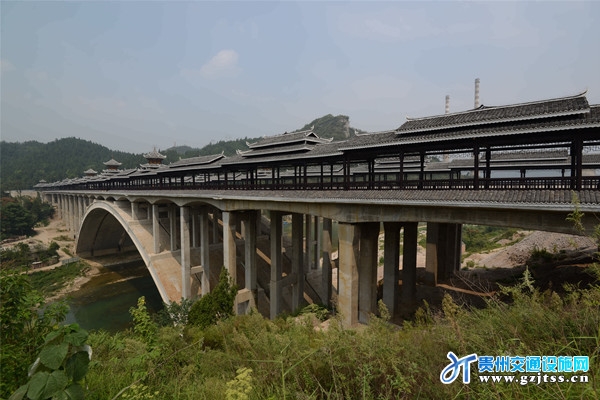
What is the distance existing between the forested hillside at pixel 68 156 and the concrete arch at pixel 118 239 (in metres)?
54.9

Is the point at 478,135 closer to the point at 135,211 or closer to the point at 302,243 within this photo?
the point at 302,243

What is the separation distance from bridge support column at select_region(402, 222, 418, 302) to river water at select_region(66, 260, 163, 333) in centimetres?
2617

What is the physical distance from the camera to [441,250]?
23.7 metres

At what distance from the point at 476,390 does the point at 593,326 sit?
230 cm

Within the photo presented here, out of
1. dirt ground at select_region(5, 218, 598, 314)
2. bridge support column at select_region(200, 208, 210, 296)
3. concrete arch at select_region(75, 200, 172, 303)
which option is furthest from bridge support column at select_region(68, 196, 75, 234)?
bridge support column at select_region(200, 208, 210, 296)

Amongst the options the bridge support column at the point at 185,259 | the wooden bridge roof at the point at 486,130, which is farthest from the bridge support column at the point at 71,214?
the wooden bridge roof at the point at 486,130

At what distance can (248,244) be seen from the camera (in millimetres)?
21297

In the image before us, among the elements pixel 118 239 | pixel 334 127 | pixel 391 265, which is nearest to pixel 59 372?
pixel 391 265

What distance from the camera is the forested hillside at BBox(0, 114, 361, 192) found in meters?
114

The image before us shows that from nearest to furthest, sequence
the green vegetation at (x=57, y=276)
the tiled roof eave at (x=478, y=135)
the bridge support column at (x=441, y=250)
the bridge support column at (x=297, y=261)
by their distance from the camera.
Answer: the tiled roof eave at (x=478, y=135)
the bridge support column at (x=297, y=261)
the bridge support column at (x=441, y=250)
the green vegetation at (x=57, y=276)

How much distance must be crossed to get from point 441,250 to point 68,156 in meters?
204

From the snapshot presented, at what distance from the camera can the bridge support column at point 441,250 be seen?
22906 mm

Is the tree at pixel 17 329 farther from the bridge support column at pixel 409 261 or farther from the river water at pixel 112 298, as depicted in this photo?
the river water at pixel 112 298

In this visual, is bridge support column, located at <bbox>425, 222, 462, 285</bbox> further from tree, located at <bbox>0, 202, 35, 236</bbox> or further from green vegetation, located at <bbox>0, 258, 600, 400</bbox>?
tree, located at <bbox>0, 202, 35, 236</bbox>
